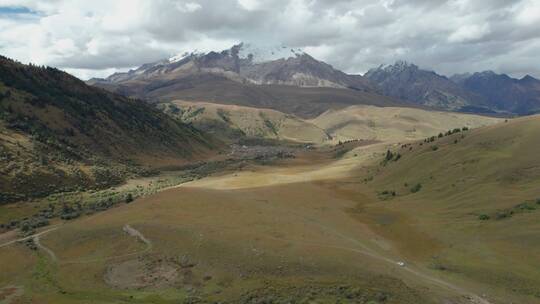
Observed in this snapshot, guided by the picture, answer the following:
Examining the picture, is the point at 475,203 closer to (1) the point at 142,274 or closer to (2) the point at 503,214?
(2) the point at 503,214

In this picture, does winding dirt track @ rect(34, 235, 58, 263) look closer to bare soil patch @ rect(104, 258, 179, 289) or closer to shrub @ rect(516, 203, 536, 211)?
bare soil patch @ rect(104, 258, 179, 289)

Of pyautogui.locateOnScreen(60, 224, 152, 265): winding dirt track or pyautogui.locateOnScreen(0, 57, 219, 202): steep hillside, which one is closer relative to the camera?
pyautogui.locateOnScreen(60, 224, 152, 265): winding dirt track

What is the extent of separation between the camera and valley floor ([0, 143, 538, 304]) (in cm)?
4178

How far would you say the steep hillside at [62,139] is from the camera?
105 m

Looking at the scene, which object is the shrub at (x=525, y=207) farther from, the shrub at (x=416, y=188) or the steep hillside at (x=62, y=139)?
the steep hillside at (x=62, y=139)

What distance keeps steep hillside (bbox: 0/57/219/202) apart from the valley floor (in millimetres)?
39248

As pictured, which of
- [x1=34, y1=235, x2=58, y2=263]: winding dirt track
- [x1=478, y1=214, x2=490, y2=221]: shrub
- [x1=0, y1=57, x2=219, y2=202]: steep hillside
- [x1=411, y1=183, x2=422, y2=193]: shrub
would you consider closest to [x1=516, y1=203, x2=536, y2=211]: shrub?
[x1=478, y1=214, x2=490, y2=221]: shrub

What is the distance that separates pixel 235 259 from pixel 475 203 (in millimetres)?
34636

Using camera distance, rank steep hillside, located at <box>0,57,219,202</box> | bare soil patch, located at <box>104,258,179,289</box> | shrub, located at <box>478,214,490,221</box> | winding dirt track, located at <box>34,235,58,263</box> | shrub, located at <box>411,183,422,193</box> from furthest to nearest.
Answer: steep hillside, located at <box>0,57,219,202</box> → shrub, located at <box>411,183,422,193</box> → shrub, located at <box>478,214,490,221</box> → winding dirt track, located at <box>34,235,58,263</box> → bare soil patch, located at <box>104,258,179,289</box>

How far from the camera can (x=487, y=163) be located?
7869 cm

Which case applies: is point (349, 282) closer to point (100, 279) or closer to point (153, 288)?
point (153, 288)

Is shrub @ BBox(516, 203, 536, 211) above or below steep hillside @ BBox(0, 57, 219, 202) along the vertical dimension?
below

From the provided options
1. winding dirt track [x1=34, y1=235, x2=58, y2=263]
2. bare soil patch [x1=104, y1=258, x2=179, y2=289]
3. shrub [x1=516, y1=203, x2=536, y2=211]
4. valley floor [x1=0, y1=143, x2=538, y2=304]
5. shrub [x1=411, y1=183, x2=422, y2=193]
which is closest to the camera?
valley floor [x1=0, y1=143, x2=538, y2=304]

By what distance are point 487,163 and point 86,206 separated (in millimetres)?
69890
